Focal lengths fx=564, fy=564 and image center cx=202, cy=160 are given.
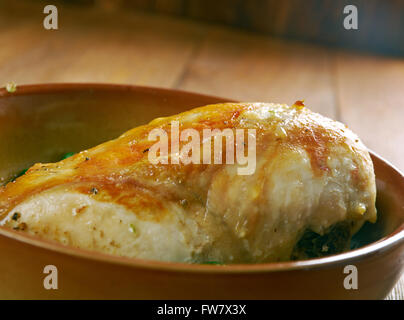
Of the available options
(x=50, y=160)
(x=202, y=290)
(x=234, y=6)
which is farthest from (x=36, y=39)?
(x=202, y=290)

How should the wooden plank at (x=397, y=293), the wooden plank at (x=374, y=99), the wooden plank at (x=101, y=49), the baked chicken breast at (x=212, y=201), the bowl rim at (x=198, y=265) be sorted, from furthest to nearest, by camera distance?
the wooden plank at (x=101, y=49)
the wooden plank at (x=374, y=99)
the wooden plank at (x=397, y=293)
the baked chicken breast at (x=212, y=201)
the bowl rim at (x=198, y=265)

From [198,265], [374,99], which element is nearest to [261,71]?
[374,99]

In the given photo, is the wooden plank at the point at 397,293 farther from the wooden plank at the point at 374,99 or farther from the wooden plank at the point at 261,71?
the wooden plank at the point at 261,71

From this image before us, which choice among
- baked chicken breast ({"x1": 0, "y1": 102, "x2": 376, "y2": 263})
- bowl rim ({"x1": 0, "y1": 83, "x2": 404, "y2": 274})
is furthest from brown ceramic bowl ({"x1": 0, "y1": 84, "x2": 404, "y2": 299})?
baked chicken breast ({"x1": 0, "y1": 102, "x2": 376, "y2": 263})

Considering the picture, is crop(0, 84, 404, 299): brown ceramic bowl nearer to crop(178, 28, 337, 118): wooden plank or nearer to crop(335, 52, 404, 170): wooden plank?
crop(335, 52, 404, 170): wooden plank

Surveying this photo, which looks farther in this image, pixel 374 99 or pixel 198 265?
pixel 374 99

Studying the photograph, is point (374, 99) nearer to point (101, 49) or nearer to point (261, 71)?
point (261, 71)

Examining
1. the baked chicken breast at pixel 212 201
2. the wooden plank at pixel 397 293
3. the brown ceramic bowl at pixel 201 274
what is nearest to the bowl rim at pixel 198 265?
the brown ceramic bowl at pixel 201 274
